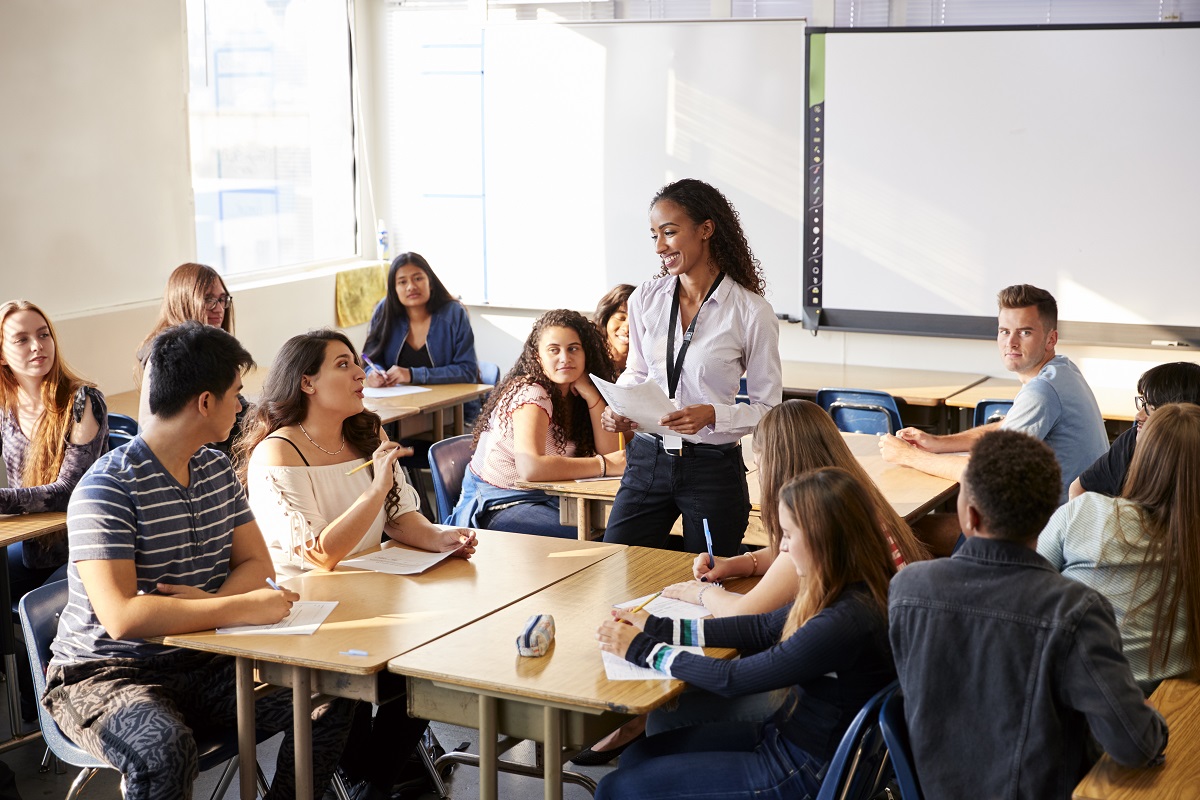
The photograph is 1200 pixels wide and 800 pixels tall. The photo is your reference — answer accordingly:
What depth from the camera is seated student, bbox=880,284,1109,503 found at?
376cm

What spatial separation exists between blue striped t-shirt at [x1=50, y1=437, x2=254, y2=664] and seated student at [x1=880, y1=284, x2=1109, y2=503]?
2189 mm

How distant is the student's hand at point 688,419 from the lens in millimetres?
3186

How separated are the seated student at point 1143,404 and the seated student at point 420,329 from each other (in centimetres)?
336

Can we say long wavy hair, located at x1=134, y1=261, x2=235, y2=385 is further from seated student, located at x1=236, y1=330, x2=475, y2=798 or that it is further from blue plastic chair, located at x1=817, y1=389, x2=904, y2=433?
blue plastic chair, located at x1=817, y1=389, x2=904, y2=433

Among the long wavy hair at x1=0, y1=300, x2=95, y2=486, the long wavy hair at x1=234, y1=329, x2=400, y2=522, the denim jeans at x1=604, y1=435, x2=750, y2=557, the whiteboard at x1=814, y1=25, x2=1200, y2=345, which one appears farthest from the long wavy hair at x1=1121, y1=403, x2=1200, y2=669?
the whiteboard at x1=814, y1=25, x2=1200, y2=345

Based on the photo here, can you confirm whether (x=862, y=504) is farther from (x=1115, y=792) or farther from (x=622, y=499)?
(x=622, y=499)

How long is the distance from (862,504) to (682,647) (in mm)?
495

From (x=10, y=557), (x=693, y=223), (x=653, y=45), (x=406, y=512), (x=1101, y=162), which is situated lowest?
(x=10, y=557)

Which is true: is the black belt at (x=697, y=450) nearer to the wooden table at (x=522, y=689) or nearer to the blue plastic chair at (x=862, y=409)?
the wooden table at (x=522, y=689)

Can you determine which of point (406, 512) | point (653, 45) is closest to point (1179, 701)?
point (406, 512)

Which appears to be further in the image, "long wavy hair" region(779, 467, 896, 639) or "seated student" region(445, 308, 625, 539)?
"seated student" region(445, 308, 625, 539)

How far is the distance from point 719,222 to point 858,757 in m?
1.70

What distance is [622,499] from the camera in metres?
3.47

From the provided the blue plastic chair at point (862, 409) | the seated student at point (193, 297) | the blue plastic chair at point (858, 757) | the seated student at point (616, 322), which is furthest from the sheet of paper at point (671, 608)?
the seated student at point (193, 297)
